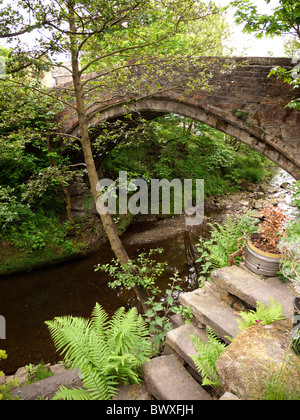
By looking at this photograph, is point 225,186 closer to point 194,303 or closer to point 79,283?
point 79,283

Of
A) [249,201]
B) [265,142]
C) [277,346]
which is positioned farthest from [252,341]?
[249,201]

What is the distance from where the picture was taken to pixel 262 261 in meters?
3.01

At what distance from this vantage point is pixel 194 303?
2939mm

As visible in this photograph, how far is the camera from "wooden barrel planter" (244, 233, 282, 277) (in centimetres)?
294

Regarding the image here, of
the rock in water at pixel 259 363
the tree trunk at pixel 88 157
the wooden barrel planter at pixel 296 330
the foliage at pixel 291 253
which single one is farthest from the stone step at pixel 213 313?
the tree trunk at pixel 88 157

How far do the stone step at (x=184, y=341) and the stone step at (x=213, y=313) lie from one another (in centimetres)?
13

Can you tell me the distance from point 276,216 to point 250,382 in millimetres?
1996

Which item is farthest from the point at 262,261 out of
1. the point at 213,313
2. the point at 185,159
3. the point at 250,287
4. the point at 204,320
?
the point at 185,159

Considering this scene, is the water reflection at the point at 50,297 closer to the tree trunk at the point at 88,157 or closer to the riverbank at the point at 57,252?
the riverbank at the point at 57,252

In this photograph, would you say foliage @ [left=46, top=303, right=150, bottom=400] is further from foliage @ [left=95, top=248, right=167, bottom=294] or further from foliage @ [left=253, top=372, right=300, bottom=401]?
foliage @ [left=95, top=248, right=167, bottom=294]

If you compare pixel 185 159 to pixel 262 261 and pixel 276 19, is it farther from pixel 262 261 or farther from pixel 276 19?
pixel 262 261

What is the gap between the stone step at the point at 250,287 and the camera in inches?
104

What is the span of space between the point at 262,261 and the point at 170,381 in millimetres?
1738

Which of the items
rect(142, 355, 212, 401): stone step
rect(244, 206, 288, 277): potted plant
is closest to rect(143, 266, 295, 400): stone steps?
rect(142, 355, 212, 401): stone step
